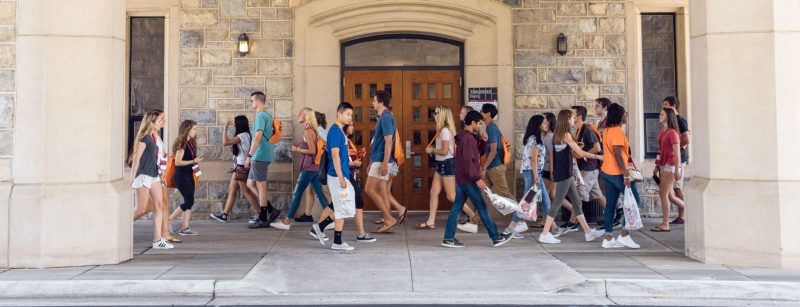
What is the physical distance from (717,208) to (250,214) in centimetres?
722

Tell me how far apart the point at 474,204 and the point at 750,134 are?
3206 millimetres

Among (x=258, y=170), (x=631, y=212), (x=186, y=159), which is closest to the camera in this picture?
(x=631, y=212)

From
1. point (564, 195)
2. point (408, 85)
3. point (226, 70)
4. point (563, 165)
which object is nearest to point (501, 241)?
point (564, 195)

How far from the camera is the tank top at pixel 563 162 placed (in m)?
9.34

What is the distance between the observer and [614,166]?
9.01 m

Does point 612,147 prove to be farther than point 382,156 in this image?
No

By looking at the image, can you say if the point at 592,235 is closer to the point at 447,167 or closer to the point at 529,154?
the point at 529,154

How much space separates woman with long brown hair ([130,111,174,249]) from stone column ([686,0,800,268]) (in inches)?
249

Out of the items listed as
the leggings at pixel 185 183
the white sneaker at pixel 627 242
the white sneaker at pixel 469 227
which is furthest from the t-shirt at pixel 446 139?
the leggings at pixel 185 183

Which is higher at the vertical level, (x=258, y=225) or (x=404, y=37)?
(x=404, y=37)

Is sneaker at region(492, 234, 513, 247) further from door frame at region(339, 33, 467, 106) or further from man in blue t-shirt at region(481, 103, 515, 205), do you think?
door frame at region(339, 33, 467, 106)

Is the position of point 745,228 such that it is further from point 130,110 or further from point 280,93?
point 130,110

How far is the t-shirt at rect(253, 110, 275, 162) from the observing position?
10898mm

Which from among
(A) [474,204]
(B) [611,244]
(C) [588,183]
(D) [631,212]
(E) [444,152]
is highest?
(E) [444,152]
